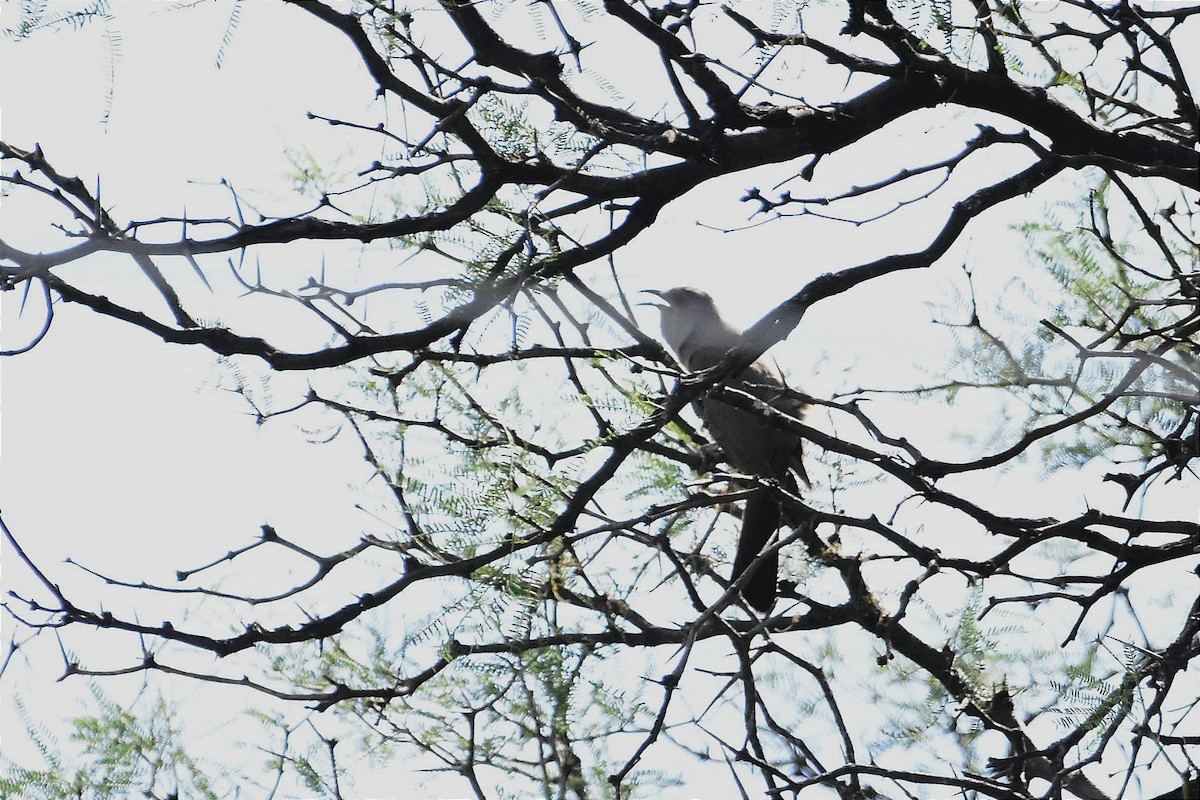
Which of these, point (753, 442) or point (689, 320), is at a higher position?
point (689, 320)

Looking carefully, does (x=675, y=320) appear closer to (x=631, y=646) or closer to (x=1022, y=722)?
(x=631, y=646)

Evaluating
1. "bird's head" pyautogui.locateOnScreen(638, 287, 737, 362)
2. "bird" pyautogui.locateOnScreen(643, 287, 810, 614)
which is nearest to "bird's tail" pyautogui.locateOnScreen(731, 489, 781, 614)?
"bird" pyautogui.locateOnScreen(643, 287, 810, 614)

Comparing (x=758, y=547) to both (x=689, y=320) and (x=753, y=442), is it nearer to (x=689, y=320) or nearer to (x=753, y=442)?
(x=753, y=442)

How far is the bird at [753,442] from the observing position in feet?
15.7

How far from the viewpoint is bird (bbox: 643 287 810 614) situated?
480cm

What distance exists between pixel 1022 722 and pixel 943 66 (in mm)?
2587

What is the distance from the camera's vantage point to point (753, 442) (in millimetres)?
5156

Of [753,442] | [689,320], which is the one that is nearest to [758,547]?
[753,442]

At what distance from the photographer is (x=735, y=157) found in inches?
127

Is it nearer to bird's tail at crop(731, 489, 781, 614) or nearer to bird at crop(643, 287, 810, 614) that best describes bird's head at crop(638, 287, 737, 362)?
bird at crop(643, 287, 810, 614)

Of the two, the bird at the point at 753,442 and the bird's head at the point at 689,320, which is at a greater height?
the bird's head at the point at 689,320

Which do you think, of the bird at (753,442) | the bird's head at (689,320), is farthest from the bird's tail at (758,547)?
the bird's head at (689,320)

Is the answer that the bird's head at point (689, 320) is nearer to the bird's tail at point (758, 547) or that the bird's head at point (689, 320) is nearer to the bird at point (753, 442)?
the bird at point (753, 442)

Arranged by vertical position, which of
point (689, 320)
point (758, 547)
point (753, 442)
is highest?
point (689, 320)
